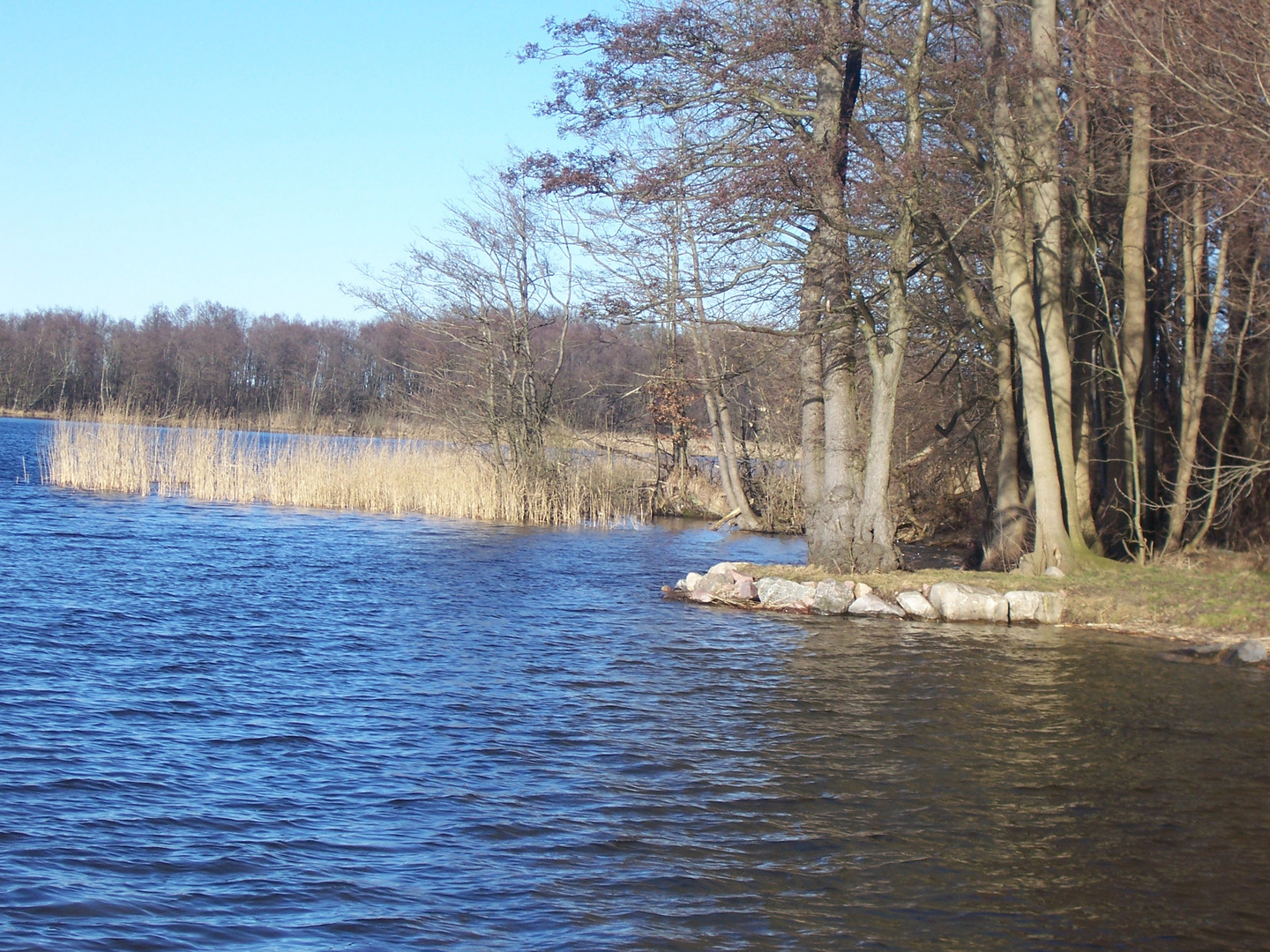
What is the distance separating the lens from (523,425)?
81.9 ft

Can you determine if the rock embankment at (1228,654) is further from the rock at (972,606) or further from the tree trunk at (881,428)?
the tree trunk at (881,428)

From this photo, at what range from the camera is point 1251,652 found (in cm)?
1064

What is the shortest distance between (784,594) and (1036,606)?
2.95 metres

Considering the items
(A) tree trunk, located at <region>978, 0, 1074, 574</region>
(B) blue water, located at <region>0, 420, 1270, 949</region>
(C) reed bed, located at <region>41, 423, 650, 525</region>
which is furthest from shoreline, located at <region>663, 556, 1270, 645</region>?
(C) reed bed, located at <region>41, 423, 650, 525</region>

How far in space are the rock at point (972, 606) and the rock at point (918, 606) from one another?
13cm

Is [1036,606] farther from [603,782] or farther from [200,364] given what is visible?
[200,364]

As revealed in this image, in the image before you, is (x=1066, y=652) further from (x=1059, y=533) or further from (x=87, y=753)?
(x=87, y=753)

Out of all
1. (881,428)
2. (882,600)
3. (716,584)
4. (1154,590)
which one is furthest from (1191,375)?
(716,584)

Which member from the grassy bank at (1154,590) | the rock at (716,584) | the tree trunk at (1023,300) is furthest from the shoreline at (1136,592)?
the tree trunk at (1023,300)

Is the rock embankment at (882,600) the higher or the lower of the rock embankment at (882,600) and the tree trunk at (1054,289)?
the lower

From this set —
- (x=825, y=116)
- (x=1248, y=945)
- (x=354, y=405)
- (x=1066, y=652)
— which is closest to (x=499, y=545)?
(x=825, y=116)

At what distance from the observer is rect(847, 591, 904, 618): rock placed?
13.2m

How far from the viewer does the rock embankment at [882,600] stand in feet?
42.4

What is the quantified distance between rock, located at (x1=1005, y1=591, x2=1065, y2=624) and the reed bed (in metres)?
12.1
